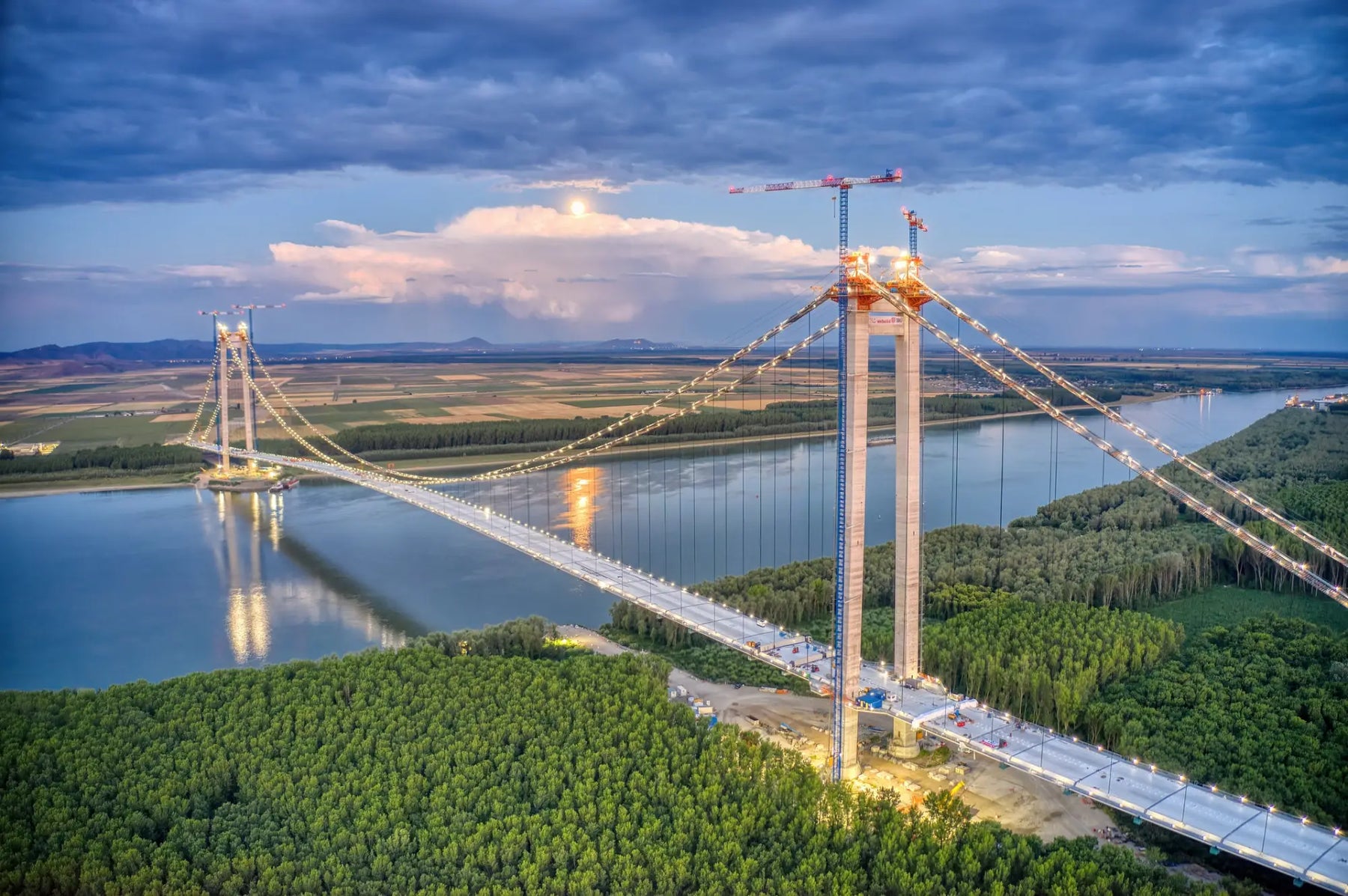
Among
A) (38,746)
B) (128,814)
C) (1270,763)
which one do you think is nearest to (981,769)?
(1270,763)

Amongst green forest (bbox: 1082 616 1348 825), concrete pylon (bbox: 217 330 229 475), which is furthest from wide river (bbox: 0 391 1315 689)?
green forest (bbox: 1082 616 1348 825)

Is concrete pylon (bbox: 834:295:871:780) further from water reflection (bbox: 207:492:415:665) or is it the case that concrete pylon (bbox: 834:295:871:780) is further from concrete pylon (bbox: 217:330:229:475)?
concrete pylon (bbox: 217:330:229:475)

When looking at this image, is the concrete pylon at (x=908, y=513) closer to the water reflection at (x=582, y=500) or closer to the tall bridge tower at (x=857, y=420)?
the tall bridge tower at (x=857, y=420)

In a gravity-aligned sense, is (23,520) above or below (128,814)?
above

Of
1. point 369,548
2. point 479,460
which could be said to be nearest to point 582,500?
point 369,548

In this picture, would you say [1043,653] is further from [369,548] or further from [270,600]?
[369,548]

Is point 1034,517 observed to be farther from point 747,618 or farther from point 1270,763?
point 1270,763
